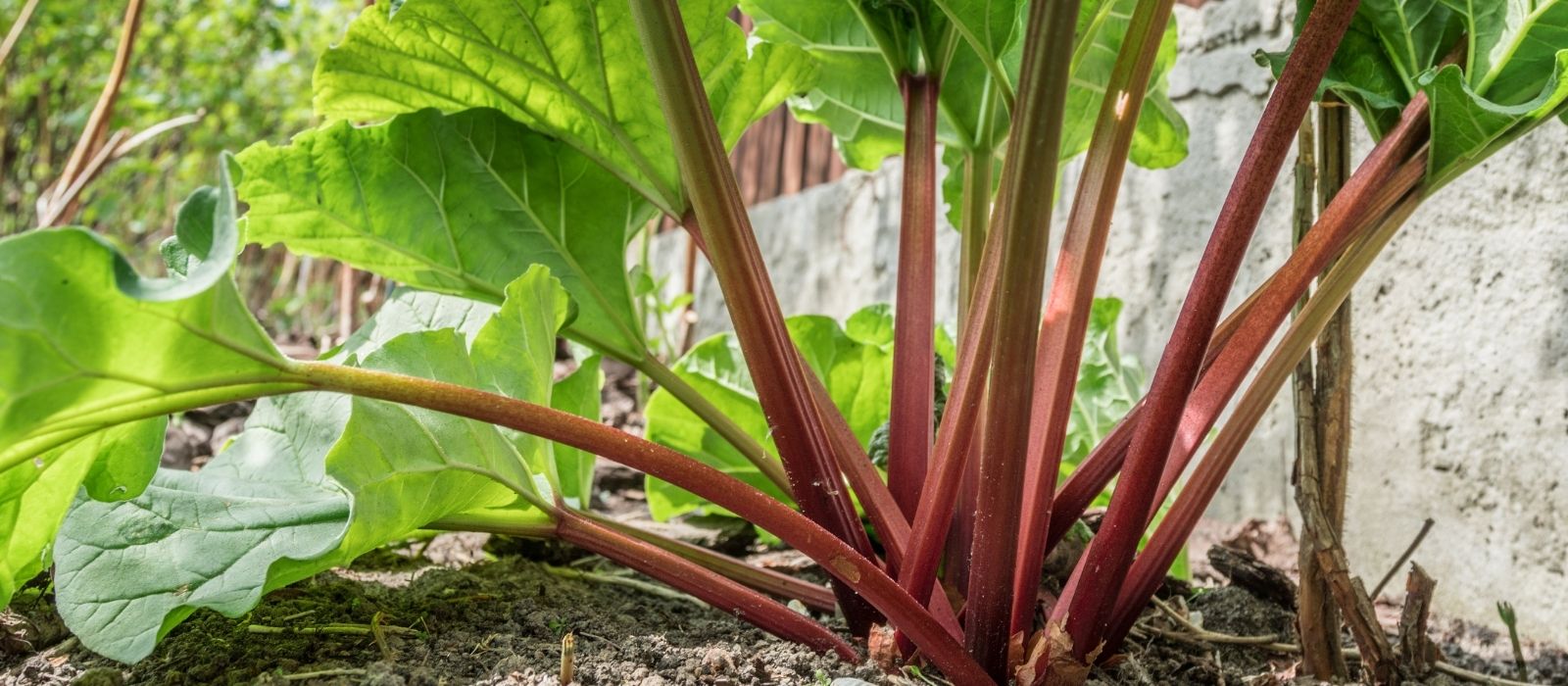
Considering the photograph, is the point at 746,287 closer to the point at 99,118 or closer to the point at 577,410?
the point at 577,410

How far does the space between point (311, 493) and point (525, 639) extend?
23 cm

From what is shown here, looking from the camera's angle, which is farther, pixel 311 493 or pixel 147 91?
pixel 147 91

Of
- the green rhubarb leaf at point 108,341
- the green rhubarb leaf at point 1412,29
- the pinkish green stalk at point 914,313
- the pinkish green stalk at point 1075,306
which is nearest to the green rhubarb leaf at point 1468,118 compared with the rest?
the green rhubarb leaf at point 1412,29

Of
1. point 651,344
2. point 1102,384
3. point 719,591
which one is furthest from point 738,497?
point 1102,384

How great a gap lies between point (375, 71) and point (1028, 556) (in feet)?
2.64

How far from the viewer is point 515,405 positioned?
792 millimetres

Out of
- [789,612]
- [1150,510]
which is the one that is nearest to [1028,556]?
[1150,510]

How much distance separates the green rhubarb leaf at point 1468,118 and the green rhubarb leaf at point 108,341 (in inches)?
35.0

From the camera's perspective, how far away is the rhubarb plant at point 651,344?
74 cm

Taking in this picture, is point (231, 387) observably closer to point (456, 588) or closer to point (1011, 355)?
point (456, 588)

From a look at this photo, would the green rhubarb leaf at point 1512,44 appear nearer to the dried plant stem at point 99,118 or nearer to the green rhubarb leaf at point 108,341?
the green rhubarb leaf at point 108,341

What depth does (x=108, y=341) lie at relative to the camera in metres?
0.69

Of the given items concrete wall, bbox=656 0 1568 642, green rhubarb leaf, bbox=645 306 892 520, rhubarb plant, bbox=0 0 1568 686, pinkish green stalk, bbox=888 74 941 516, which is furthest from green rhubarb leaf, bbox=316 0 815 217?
concrete wall, bbox=656 0 1568 642

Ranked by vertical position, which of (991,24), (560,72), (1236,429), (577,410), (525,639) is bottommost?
(525,639)
